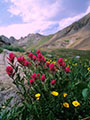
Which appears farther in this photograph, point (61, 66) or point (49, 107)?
point (61, 66)

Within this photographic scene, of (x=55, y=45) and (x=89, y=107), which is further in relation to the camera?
(x=55, y=45)

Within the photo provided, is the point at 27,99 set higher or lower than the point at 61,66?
lower

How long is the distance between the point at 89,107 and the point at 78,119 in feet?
0.76

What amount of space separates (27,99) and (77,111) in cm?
76

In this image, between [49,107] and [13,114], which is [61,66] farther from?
[13,114]

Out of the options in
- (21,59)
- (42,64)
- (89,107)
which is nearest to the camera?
(89,107)

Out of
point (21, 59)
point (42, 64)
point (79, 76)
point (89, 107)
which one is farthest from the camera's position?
point (79, 76)

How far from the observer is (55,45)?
44.2 m

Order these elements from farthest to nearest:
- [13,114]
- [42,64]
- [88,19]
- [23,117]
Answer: [88,19], [42,64], [23,117], [13,114]

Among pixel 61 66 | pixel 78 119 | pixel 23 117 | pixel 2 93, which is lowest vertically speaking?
pixel 78 119

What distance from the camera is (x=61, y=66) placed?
174cm

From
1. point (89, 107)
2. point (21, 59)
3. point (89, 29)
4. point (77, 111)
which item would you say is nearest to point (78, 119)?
point (77, 111)

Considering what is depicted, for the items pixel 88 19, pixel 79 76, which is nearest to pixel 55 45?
pixel 88 19

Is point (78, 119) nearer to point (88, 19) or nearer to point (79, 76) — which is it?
point (79, 76)
